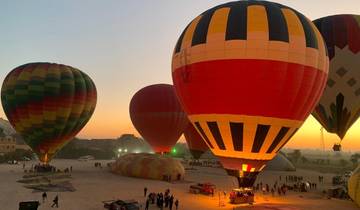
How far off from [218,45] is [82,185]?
19427 millimetres

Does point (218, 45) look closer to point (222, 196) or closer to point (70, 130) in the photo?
point (222, 196)

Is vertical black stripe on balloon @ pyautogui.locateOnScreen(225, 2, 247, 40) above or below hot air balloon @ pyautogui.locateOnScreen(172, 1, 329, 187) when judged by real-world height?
above

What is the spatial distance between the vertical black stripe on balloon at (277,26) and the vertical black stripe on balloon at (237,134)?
5.37 m

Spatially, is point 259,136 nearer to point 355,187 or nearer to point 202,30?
point 202,30

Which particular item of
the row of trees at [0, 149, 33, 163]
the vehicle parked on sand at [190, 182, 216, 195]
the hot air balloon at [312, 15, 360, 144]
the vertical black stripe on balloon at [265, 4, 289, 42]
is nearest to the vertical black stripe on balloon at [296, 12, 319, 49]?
the vertical black stripe on balloon at [265, 4, 289, 42]

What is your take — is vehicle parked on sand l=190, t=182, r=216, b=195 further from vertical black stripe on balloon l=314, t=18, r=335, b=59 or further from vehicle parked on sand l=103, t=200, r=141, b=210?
vertical black stripe on balloon l=314, t=18, r=335, b=59

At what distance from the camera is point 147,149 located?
533 feet

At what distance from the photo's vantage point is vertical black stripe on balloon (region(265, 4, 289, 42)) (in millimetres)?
21906

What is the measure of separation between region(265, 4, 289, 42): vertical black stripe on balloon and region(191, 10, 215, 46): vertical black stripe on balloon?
3.58 meters

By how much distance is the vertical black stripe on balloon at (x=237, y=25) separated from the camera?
867 inches

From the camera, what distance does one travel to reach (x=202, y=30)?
23.2 metres

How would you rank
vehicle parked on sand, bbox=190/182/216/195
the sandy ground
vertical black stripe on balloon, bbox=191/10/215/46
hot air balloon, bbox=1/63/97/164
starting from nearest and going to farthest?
vertical black stripe on balloon, bbox=191/10/215/46 → the sandy ground → vehicle parked on sand, bbox=190/182/216/195 → hot air balloon, bbox=1/63/97/164

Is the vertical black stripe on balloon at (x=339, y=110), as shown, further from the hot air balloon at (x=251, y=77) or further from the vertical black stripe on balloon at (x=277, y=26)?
the vertical black stripe on balloon at (x=277, y=26)

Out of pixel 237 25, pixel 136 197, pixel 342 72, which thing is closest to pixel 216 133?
pixel 237 25
